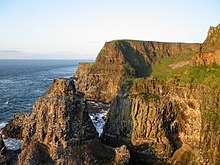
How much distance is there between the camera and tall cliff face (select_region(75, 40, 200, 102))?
11750 centimetres

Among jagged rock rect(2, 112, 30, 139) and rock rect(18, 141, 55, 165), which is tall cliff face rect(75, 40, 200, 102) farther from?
rock rect(18, 141, 55, 165)

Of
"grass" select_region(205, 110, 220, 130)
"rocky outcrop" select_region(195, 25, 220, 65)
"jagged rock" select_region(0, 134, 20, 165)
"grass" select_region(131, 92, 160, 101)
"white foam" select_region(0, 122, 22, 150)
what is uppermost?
"rocky outcrop" select_region(195, 25, 220, 65)

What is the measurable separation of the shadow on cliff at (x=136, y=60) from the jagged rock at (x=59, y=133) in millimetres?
84594

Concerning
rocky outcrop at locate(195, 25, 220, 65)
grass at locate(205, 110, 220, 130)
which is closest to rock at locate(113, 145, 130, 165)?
grass at locate(205, 110, 220, 130)

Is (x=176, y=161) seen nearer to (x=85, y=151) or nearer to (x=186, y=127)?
(x=186, y=127)

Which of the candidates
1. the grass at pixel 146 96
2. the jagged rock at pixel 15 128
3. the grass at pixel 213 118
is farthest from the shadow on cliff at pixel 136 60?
the grass at pixel 213 118

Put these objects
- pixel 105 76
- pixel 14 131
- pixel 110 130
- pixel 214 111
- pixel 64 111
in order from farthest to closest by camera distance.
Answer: pixel 105 76 → pixel 14 131 → pixel 110 130 → pixel 214 111 → pixel 64 111

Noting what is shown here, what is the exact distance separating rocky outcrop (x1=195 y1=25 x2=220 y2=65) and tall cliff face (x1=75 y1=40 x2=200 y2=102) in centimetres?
4562

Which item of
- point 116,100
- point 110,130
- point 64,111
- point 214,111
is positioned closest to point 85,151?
point 64,111

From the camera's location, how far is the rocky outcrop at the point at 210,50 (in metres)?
61.1

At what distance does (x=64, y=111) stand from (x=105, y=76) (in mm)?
74379

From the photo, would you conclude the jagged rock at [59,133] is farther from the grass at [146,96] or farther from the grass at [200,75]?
the grass at [200,75]

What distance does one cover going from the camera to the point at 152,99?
60.3 metres

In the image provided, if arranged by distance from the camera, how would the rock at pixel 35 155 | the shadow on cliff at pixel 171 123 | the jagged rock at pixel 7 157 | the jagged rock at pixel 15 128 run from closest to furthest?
the rock at pixel 35 155 < the jagged rock at pixel 7 157 < the shadow on cliff at pixel 171 123 < the jagged rock at pixel 15 128
